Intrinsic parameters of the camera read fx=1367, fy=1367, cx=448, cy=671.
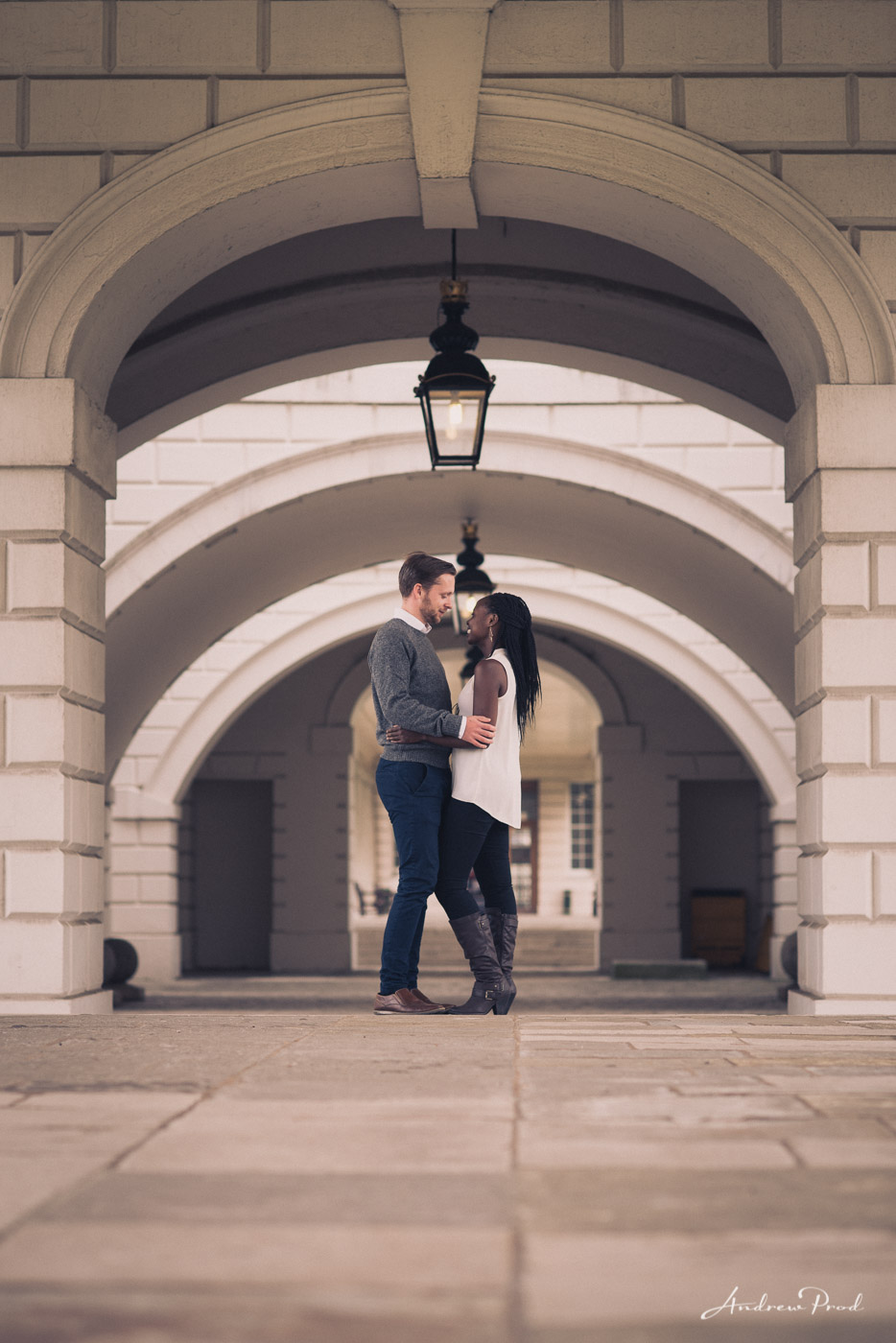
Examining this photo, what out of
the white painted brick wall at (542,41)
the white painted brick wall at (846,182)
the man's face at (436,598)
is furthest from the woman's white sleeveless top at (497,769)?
the white painted brick wall at (542,41)

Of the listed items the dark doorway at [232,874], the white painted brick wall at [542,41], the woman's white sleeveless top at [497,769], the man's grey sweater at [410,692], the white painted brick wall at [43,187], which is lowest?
the dark doorway at [232,874]

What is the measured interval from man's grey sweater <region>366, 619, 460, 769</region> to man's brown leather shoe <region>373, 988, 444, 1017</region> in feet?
2.71

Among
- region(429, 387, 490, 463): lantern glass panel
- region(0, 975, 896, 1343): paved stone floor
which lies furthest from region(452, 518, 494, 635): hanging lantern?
region(0, 975, 896, 1343): paved stone floor

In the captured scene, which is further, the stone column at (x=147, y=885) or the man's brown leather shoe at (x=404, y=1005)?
the stone column at (x=147, y=885)

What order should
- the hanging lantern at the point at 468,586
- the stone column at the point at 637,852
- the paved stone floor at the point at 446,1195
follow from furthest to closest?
the stone column at the point at 637,852, the hanging lantern at the point at 468,586, the paved stone floor at the point at 446,1195

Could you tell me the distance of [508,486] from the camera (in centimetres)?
1112

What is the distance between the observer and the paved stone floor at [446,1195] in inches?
55.1

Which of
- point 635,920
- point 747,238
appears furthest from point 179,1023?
point 635,920

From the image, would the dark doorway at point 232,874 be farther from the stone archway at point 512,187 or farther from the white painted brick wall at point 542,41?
the white painted brick wall at point 542,41

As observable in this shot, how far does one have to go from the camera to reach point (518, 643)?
16.4 ft

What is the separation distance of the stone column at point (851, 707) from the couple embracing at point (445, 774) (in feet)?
3.72

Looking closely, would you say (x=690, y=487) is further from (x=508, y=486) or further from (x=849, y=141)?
(x=849, y=141)

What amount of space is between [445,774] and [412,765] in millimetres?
183

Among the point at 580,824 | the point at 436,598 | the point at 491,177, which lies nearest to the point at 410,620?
the point at 436,598
